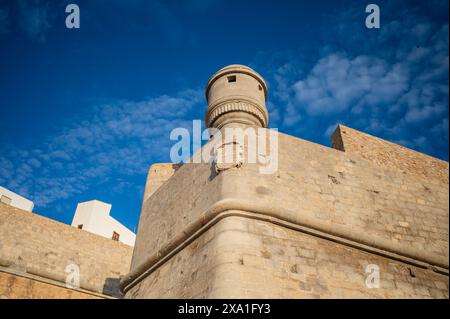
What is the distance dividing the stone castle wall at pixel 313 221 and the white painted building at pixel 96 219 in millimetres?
18781

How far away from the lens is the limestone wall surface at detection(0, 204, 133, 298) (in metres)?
8.38

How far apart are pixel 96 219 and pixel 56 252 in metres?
15.5

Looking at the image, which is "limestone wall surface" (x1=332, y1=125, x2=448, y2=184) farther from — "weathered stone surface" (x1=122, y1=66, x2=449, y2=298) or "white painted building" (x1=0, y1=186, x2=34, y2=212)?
"white painted building" (x1=0, y1=186, x2=34, y2=212)

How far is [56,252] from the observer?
908 centimetres

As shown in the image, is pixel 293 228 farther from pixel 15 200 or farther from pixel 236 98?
pixel 15 200

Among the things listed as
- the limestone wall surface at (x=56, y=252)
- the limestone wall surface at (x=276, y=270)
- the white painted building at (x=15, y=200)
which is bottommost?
the limestone wall surface at (x=276, y=270)

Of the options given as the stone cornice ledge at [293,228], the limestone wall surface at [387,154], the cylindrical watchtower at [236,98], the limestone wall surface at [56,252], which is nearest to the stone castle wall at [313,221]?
the stone cornice ledge at [293,228]

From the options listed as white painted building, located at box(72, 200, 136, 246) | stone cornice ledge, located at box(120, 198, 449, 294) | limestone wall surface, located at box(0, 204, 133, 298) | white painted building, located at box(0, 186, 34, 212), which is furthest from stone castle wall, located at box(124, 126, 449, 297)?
white painted building, located at box(72, 200, 136, 246)

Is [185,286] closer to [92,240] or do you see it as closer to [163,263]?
[163,263]

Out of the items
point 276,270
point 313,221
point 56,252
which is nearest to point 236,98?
point 313,221

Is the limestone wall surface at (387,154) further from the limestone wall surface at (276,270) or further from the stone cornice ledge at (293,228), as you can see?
the limestone wall surface at (276,270)

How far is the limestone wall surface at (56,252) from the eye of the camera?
8383 millimetres
